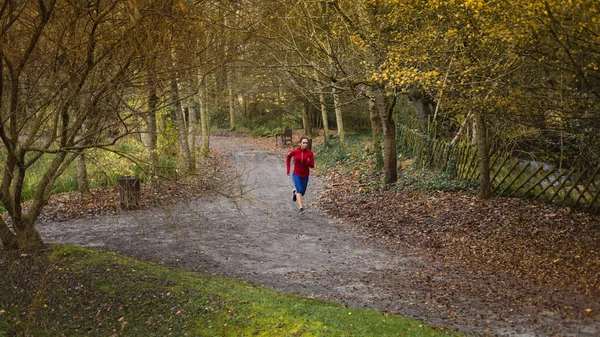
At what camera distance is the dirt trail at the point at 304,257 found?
229 inches

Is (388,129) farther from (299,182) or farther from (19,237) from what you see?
(19,237)

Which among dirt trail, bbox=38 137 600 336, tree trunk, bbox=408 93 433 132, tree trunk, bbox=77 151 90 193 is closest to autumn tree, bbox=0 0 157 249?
dirt trail, bbox=38 137 600 336

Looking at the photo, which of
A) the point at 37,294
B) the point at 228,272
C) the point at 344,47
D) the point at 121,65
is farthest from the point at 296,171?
the point at 37,294

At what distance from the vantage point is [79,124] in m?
7.01

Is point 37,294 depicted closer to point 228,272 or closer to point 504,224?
point 228,272

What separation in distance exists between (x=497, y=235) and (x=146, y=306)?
20.0ft

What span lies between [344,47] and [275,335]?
8.98 metres

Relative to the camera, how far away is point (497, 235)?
29.6 feet

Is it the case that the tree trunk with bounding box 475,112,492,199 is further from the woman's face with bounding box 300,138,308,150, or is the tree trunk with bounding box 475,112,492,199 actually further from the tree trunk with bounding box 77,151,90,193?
the tree trunk with bounding box 77,151,90,193

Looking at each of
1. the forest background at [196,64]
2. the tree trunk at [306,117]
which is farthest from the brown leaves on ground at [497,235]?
the tree trunk at [306,117]

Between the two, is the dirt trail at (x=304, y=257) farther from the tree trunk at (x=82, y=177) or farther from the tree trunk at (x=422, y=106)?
the tree trunk at (x=422, y=106)

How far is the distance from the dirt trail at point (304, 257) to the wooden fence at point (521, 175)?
149 inches

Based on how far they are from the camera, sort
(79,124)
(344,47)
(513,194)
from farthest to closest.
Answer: (344,47)
(513,194)
(79,124)

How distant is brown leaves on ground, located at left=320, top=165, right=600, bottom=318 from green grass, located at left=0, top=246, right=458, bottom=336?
2.55 m
